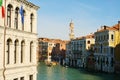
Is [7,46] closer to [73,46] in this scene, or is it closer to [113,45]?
[113,45]

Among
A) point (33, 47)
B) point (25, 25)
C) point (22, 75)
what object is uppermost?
point (25, 25)

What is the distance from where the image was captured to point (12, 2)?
13375 millimetres

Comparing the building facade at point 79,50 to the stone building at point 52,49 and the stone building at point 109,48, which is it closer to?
the stone building at point 52,49

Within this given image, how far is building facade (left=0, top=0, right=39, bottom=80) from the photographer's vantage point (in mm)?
12859

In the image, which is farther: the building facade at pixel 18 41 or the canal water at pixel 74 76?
the canal water at pixel 74 76

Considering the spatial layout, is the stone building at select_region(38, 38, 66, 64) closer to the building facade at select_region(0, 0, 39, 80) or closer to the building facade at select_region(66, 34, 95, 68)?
the building facade at select_region(66, 34, 95, 68)

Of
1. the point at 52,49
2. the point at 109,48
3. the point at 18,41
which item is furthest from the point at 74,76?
the point at 52,49

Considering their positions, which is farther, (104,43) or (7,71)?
(104,43)

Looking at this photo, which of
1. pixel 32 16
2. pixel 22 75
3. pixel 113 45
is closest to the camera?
pixel 22 75

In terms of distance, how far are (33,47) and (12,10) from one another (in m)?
2.81

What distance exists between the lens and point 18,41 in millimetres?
13984

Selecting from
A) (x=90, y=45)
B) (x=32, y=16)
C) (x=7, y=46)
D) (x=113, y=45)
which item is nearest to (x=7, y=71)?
(x=7, y=46)

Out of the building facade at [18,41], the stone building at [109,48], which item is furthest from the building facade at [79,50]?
the building facade at [18,41]

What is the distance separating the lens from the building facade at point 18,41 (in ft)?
42.2
